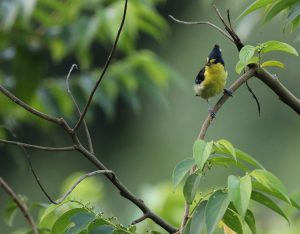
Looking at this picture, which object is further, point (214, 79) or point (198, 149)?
point (214, 79)

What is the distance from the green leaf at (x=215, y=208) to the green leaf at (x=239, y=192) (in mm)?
21

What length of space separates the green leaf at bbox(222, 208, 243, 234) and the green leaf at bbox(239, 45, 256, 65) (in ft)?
0.71

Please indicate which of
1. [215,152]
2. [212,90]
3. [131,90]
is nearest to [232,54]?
[131,90]

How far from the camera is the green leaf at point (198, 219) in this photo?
41.3 inches

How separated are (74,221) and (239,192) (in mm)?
267

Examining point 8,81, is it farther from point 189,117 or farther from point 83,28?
point 189,117

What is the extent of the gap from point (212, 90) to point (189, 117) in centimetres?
670

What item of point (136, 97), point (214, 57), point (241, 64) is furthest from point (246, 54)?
point (136, 97)

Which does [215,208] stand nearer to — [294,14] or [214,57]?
[294,14]

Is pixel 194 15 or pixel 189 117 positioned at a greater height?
pixel 194 15

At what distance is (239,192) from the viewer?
1.01 metres

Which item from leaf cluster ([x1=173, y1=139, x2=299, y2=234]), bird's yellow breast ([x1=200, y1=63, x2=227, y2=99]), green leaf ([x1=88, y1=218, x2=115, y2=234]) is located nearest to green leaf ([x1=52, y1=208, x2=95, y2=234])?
green leaf ([x1=88, y1=218, x2=115, y2=234])

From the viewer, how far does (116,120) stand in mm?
10508

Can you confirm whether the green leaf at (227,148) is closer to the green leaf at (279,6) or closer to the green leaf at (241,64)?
the green leaf at (241,64)
